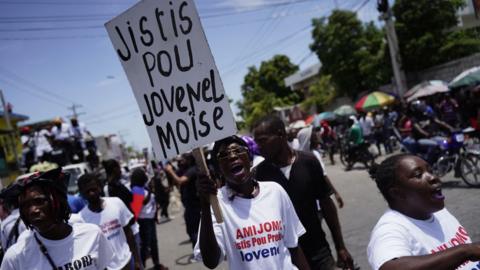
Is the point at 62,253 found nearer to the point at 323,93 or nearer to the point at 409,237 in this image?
the point at 409,237

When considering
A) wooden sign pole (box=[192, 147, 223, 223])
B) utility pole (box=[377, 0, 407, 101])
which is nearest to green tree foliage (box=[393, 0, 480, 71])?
utility pole (box=[377, 0, 407, 101])

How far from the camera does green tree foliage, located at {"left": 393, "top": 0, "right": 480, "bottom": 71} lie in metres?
22.8

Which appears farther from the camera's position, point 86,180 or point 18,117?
point 18,117

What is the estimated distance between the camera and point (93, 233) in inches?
105

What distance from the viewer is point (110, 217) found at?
14.7 ft

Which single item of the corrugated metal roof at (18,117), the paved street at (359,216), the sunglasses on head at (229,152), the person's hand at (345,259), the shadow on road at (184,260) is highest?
the corrugated metal roof at (18,117)

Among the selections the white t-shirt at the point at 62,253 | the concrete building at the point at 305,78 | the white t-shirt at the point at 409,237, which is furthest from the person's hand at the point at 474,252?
the concrete building at the point at 305,78

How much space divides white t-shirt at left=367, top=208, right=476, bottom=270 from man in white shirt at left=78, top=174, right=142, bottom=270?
9.76 feet

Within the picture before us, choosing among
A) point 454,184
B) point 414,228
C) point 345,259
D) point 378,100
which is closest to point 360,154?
point 454,184

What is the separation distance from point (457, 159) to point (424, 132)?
107 centimetres

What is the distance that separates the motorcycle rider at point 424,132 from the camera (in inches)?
348

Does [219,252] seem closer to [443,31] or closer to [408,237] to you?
[408,237]

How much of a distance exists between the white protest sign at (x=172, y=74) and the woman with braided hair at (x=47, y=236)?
67 centimetres

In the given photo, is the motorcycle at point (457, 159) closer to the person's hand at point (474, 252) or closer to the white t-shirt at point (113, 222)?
the white t-shirt at point (113, 222)
